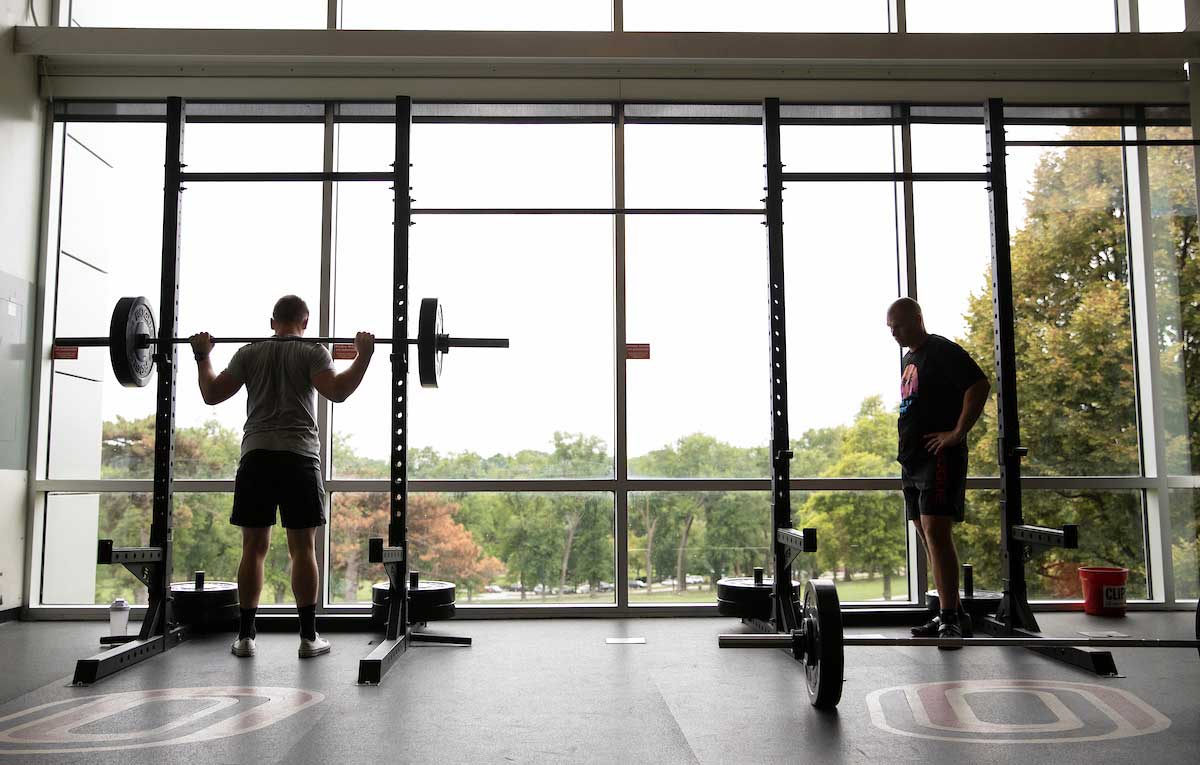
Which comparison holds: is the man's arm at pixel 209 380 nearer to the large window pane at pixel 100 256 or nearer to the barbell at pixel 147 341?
the barbell at pixel 147 341

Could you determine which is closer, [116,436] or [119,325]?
[119,325]

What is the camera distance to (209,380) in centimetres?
338

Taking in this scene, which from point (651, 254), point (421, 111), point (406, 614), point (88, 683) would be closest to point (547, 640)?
point (406, 614)

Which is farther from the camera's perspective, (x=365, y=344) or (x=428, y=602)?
(x=428, y=602)

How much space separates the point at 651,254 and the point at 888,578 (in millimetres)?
2138

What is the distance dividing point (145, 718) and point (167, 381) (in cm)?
156

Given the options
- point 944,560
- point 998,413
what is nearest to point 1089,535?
point 998,413

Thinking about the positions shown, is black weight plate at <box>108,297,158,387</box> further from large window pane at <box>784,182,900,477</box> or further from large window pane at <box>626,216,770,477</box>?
large window pane at <box>784,182,900,477</box>

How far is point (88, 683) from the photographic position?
2.89 meters

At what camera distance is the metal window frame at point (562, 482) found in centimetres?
441

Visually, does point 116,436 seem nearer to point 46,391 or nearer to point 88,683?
point 46,391

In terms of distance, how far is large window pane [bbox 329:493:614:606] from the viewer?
447 centimetres

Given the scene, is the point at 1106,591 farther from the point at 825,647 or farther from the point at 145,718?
the point at 145,718

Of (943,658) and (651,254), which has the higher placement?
(651,254)
